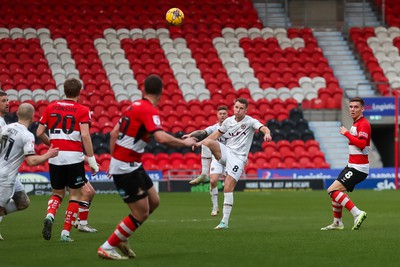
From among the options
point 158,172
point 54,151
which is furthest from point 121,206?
point 54,151

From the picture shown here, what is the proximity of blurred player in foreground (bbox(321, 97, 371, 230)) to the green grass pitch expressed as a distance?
45 centimetres

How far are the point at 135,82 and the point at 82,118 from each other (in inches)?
953

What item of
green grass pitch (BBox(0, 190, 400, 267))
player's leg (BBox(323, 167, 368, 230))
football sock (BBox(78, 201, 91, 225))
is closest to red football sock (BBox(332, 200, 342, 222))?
player's leg (BBox(323, 167, 368, 230))

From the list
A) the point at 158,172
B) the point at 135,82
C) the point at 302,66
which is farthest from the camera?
A: the point at 302,66

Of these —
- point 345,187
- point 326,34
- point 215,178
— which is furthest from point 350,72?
point 345,187

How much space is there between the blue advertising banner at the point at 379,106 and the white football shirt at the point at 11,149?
75.8 ft

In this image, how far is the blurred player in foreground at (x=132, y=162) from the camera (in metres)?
10.8

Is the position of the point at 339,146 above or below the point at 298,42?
below

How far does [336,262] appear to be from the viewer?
10.6 metres

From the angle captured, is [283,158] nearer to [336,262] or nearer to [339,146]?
[339,146]

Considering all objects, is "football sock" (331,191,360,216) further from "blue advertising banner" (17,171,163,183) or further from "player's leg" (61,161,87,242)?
"blue advertising banner" (17,171,163,183)

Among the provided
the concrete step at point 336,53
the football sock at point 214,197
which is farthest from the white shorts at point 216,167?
the concrete step at point 336,53

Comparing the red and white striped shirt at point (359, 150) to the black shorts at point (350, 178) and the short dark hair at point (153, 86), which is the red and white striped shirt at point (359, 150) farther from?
the short dark hair at point (153, 86)

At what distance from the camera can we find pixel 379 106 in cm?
3416
